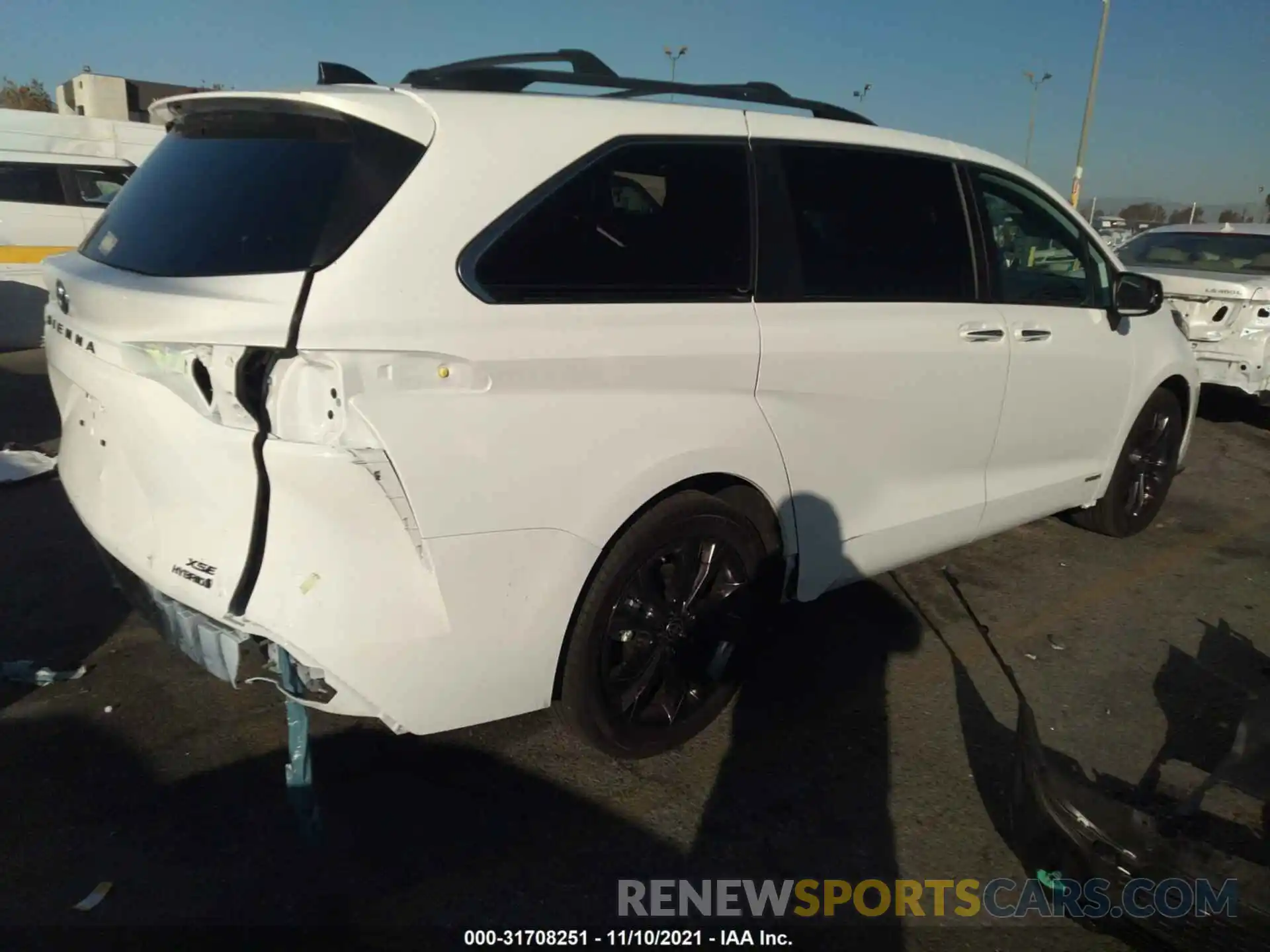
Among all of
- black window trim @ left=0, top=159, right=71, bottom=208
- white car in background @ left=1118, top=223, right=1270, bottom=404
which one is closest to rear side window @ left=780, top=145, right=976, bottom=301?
white car in background @ left=1118, top=223, right=1270, bottom=404

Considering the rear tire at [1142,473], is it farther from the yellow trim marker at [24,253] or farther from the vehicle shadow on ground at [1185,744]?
the yellow trim marker at [24,253]

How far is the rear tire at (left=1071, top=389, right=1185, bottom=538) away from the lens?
188 inches

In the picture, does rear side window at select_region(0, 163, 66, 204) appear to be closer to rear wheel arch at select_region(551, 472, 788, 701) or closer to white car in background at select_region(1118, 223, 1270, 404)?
rear wheel arch at select_region(551, 472, 788, 701)

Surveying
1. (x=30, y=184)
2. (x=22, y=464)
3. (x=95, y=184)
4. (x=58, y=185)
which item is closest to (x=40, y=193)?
(x=30, y=184)

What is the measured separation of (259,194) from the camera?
2.29 meters

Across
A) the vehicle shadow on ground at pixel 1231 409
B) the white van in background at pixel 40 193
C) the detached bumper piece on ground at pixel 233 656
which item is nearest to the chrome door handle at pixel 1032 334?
the detached bumper piece on ground at pixel 233 656

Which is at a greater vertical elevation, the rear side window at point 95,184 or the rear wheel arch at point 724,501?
the rear side window at point 95,184

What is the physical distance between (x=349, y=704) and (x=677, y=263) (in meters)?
1.49

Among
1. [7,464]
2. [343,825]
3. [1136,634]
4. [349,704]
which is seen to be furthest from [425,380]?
[7,464]

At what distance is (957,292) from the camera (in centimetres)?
354

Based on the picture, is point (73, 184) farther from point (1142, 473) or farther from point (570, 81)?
point (1142, 473)

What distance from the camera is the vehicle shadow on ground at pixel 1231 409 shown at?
8680 mm

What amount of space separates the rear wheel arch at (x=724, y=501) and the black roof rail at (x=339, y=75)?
150 centimetres

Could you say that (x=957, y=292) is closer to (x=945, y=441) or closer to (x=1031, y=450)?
(x=945, y=441)
